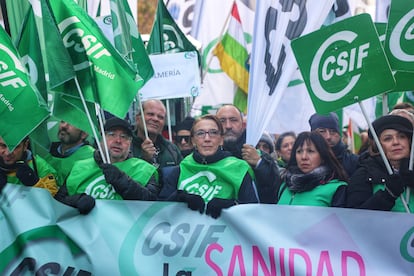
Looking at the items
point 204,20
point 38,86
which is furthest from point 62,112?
point 204,20

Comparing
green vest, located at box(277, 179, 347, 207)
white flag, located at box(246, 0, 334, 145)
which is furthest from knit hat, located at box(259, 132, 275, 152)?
green vest, located at box(277, 179, 347, 207)

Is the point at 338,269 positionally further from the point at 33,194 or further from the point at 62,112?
the point at 62,112

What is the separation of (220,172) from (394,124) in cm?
116

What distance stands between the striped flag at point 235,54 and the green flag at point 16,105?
3933 mm

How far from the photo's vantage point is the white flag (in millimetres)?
4746

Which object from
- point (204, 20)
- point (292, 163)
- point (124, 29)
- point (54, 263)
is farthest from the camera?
point (204, 20)

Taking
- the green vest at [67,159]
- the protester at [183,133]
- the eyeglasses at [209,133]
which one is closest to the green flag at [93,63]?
the eyeglasses at [209,133]

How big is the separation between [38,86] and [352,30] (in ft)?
7.44

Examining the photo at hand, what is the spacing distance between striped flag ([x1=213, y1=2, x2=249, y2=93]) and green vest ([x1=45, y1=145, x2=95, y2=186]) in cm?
295

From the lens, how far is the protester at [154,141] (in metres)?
5.64

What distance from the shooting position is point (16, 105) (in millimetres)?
4344

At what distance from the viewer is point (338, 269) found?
3863 mm

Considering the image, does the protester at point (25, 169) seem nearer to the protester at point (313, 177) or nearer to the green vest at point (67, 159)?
the green vest at point (67, 159)

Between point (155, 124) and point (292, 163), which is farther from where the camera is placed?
point (155, 124)
